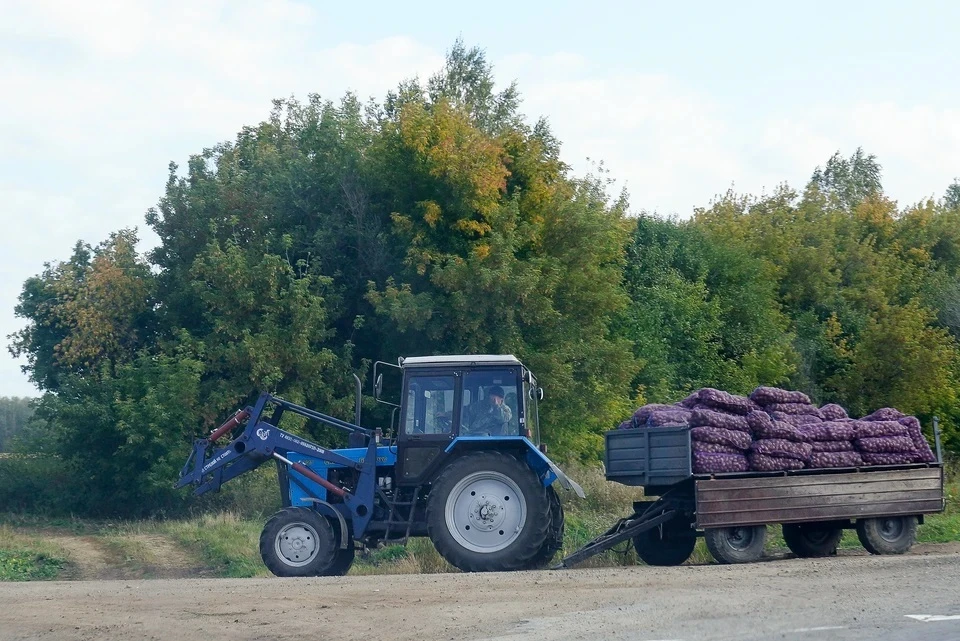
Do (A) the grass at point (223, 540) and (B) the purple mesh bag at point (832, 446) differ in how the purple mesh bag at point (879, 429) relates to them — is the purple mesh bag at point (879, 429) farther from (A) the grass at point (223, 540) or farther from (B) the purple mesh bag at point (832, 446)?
(A) the grass at point (223, 540)

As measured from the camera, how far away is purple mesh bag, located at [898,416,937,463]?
596 inches

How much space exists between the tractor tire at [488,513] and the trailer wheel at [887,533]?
4882mm

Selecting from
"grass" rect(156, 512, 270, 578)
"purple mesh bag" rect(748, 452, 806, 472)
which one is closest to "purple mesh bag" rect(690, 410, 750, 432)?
"purple mesh bag" rect(748, 452, 806, 472)

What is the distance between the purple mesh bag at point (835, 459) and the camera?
14.3m

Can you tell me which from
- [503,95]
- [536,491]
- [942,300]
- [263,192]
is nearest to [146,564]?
[536,491]

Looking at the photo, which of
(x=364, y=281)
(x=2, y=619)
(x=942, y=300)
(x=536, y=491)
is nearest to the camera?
(x=2, y=619)

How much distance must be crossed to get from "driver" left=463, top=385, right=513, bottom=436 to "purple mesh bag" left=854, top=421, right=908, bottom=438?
17.0 ft

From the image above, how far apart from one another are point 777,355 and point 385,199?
12.8 m

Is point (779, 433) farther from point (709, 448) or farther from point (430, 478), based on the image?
point (430, 478)

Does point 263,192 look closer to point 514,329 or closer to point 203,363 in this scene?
point 203,363

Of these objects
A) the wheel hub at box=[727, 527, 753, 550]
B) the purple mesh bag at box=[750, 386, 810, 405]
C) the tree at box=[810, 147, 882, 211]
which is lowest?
the wheel hub at box=[727, 527, 753, 550]

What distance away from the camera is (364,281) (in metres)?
25.4

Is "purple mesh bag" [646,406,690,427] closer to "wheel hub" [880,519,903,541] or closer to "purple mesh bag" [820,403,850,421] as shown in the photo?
"purple mesh bag" [820,403,850,421]

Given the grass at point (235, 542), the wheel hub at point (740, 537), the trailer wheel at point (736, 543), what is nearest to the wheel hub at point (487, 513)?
the grass at point (235, 542)
